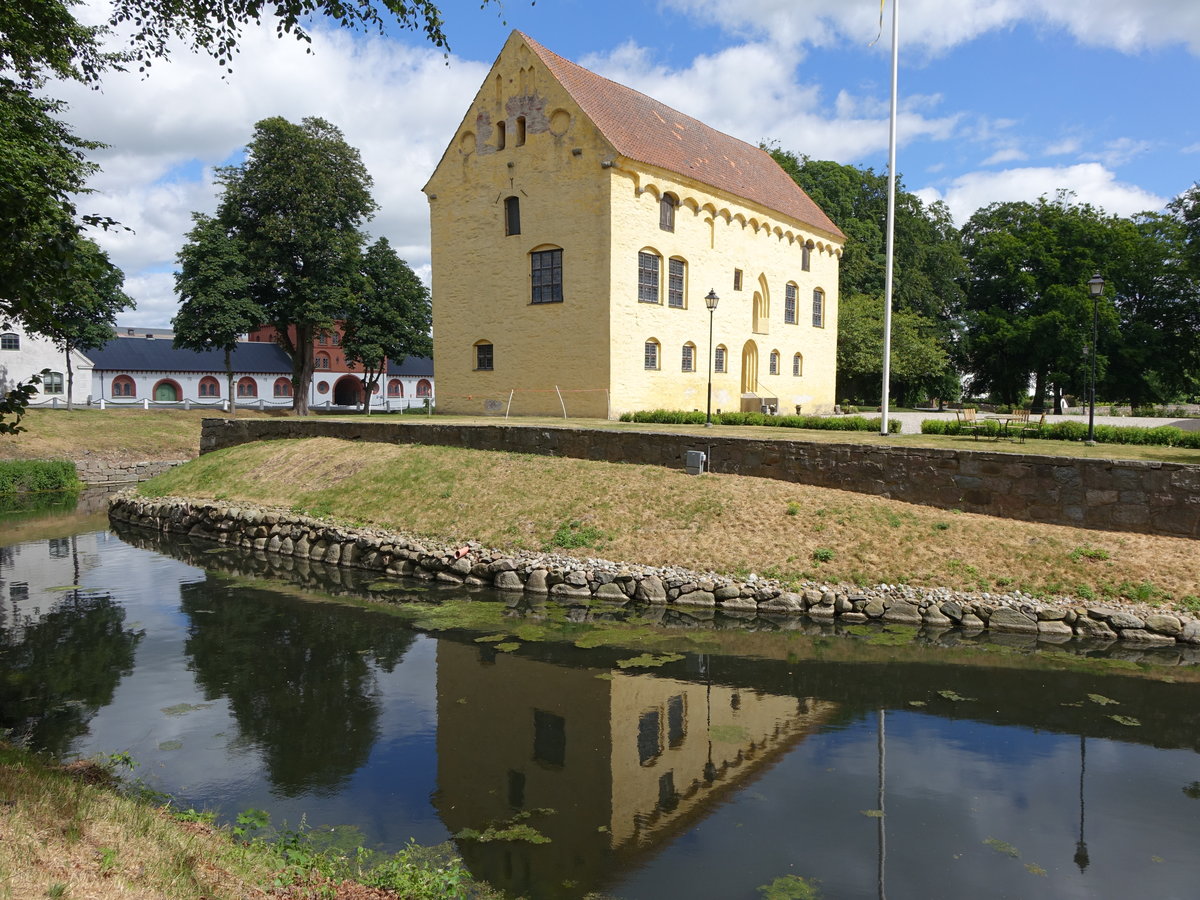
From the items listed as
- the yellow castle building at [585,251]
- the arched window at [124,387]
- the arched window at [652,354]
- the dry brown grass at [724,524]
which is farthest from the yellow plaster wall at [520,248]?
the arched window at [124,387]

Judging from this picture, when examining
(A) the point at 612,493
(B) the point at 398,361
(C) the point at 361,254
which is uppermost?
(C) the point at 361,254

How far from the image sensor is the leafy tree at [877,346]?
4441 centimetres

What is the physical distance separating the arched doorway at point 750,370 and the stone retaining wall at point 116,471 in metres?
25.8

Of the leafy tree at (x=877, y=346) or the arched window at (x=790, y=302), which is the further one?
the leafy tree at (x=877, y=346)

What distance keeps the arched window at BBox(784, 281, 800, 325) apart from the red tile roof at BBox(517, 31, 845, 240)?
3238 mm

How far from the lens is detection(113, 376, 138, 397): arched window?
→ 5959cm

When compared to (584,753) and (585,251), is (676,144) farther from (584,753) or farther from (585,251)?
(584,753)

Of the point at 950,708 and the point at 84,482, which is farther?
the point at 84,482

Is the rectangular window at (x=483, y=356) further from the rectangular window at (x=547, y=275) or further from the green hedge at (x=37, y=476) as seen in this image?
the green hedge at (x=37, y=476)

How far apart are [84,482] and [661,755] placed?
109 feet

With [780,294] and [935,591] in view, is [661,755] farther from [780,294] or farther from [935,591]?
[780,294]

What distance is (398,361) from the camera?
4806 centimetres

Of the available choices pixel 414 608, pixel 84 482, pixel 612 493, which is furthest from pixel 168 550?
pixel 84 482

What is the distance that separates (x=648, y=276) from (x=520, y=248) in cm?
518
